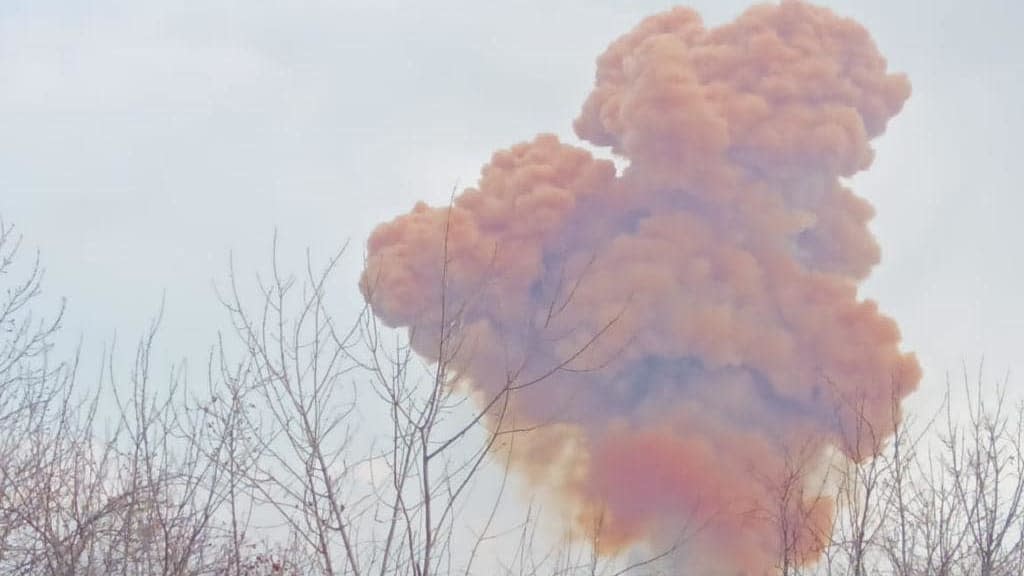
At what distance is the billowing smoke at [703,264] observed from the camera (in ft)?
84.9

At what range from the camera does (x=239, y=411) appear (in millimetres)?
5629

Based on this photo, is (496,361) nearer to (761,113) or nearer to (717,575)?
(717,575)

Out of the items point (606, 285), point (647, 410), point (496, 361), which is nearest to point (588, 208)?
point (606, 285)

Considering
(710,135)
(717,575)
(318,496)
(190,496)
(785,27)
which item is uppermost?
(785,27)

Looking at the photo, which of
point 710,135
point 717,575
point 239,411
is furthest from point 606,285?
point 239,411

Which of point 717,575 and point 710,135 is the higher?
point 710,135

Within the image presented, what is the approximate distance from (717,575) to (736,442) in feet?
8.77

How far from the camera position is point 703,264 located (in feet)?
88.8

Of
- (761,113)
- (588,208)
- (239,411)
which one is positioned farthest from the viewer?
(588,208)

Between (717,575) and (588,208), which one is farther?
(588,208)

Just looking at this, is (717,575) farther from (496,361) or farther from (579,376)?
(496,361)

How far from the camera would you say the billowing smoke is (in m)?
25.9

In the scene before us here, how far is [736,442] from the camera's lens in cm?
2609

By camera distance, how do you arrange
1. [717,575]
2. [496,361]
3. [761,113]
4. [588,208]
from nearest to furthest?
1. [496,361]
2. [717,575]
3. [761,113]
4. [588,208]
